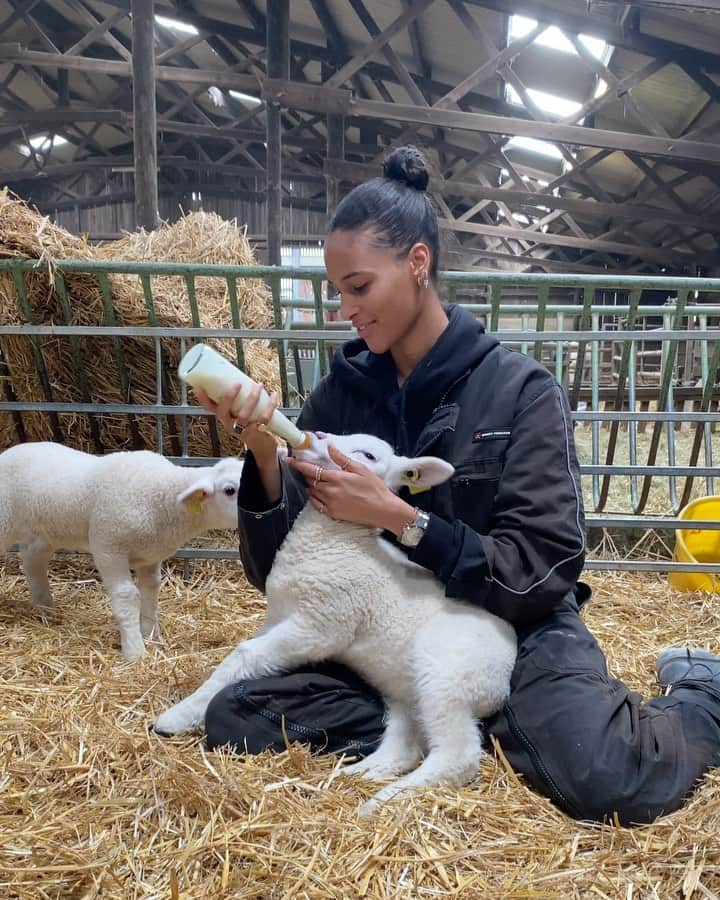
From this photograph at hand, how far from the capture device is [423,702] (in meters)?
1.96

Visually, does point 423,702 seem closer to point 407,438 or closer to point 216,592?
point 407,438

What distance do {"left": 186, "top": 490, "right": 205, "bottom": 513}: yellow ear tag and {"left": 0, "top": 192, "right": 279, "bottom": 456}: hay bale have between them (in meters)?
1.28

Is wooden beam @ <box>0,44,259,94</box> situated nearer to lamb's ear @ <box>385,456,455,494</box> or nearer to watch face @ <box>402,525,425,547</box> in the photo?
lamb's ear @ <box>385,456,455,494</box>

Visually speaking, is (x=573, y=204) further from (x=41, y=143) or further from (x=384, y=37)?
(x=41, y=143)

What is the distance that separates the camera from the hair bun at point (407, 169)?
2311mm

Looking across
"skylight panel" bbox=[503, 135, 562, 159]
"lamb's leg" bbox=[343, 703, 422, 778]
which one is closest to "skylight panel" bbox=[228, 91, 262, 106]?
"skylight panel" bbox=[503, 135, 562, 159]

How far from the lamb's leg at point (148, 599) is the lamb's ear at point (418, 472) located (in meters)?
1.49

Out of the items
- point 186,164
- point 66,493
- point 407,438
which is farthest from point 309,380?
point 186,164

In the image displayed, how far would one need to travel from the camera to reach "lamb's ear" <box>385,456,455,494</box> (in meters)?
2.07

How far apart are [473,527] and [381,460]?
346mm

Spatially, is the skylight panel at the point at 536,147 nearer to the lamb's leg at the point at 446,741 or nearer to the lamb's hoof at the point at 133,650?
the lamb's hoof at the point at 133,650

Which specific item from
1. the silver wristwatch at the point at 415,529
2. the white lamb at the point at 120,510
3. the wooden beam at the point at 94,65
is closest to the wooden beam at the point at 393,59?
the wooden beam at the point at 94,65

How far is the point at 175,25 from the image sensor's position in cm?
1064

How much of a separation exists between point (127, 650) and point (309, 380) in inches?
157
